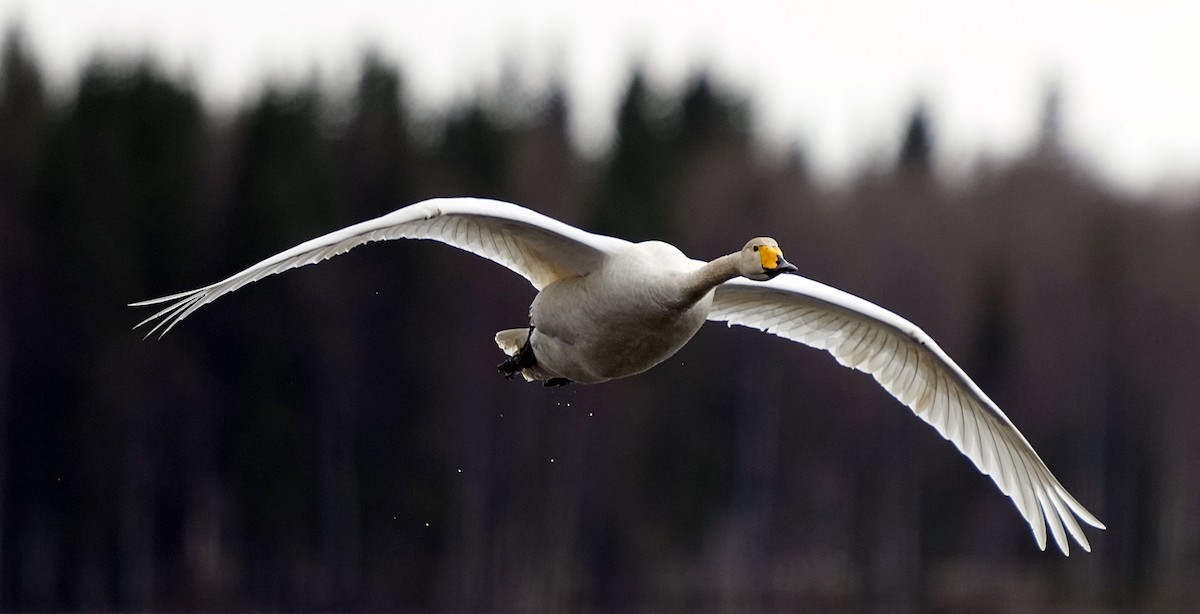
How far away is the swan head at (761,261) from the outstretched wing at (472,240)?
1199mm

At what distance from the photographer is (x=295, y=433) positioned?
4431 centimetres

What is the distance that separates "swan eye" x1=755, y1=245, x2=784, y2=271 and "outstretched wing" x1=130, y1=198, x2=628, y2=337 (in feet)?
4.33

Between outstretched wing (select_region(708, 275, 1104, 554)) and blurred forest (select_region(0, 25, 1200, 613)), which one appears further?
blurred forest (select_region(0, 25, 1200, 613))

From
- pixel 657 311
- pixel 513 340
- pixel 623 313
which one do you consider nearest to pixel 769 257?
pixel 657 311

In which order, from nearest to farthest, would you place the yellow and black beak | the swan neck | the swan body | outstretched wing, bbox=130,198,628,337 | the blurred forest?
1. outstretched wing, bbox=130,198,628,337
2. the yellow and black beak
3. the swan neck
4. the swan body
5. the blurred forest

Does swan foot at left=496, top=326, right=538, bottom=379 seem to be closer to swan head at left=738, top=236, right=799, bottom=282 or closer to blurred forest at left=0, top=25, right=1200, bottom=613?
swan head at left=738, top=236, right=799, bottom=282

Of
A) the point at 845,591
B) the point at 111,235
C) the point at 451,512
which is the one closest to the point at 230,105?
the point at 111,235

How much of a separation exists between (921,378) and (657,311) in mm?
2805

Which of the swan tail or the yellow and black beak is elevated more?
the yellow and black beak

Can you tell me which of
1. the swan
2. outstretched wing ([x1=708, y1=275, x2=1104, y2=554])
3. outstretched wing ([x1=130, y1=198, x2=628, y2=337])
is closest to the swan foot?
the swan

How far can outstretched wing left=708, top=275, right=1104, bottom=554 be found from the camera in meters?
15.2

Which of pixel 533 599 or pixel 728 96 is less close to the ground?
pixel 728 96

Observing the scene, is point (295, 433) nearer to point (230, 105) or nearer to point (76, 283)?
point (76, 283)

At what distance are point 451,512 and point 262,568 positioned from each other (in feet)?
13.0
